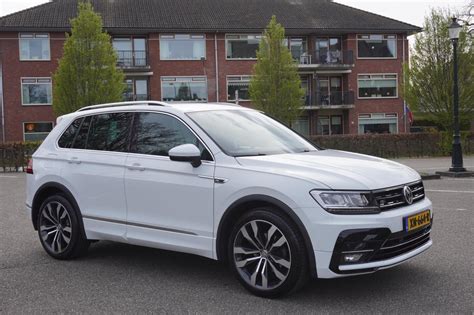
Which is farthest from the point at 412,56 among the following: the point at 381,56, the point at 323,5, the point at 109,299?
the point at 109,299

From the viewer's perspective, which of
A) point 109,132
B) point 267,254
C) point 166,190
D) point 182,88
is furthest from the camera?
point 182,88

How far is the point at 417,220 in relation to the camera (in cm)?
455

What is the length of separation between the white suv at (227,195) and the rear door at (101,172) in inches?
0.6

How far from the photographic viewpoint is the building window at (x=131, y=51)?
36.8 metres

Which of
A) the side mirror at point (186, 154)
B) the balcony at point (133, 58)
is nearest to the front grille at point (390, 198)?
the side mirror at point (186, 154)

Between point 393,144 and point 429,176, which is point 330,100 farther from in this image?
point 429,176

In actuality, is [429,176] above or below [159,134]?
below

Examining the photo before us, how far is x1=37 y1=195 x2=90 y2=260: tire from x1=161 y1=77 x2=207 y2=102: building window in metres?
31.5

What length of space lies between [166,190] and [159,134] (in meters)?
0.67

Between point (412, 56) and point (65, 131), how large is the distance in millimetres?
23609

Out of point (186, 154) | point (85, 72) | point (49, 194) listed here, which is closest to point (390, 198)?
point (186, 154)

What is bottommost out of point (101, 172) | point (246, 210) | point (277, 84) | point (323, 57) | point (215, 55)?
point (246, 210)

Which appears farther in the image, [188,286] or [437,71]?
[437,71]

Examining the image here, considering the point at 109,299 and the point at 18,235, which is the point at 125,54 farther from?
the point at 109,299
